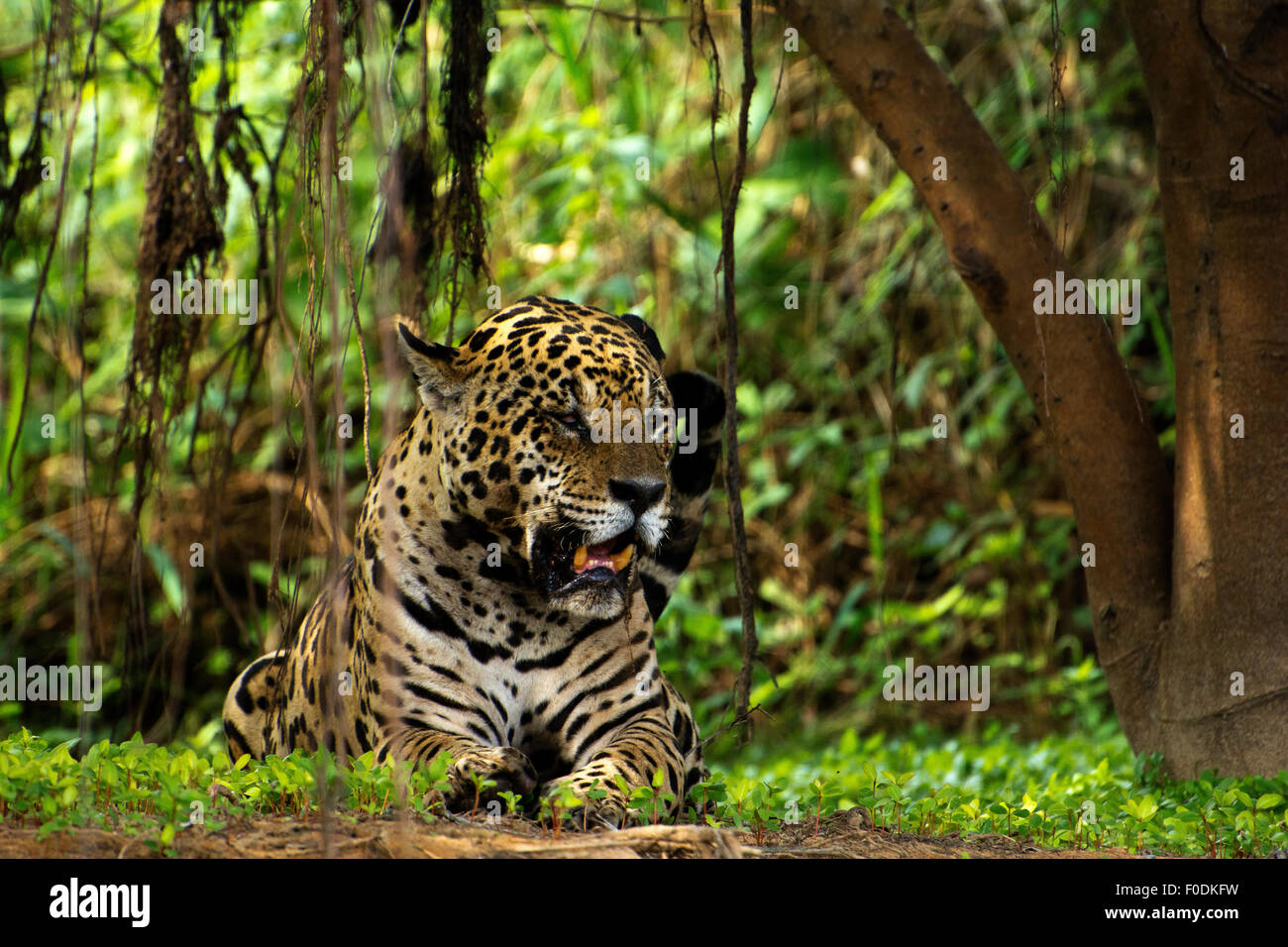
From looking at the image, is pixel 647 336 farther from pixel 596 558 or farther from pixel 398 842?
pixel 398 842

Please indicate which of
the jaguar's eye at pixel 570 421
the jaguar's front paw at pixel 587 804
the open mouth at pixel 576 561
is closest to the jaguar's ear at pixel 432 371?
the jaguar's eye at pixel 570 421

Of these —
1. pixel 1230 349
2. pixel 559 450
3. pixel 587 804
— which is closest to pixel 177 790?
pixel 587 804

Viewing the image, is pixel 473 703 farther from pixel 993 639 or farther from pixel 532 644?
pixel 993 639

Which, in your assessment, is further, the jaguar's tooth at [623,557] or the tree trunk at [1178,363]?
the tree trunk at [1178,363]

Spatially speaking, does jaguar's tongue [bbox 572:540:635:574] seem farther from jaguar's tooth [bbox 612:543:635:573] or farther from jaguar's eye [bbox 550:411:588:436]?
jaguar's eye [bbox 550:411:588:436]

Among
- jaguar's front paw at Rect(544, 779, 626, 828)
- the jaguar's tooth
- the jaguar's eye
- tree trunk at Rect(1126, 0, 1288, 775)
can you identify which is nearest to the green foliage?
jaguar's front paw at Rect(544, 779, 626, 828)

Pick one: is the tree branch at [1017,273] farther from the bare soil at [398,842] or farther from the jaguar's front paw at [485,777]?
the jaguar's front paw at [485,777]

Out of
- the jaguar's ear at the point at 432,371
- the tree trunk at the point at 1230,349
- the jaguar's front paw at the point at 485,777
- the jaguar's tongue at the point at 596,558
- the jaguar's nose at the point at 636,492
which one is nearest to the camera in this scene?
the jaguar's front paw at the point at 485,777

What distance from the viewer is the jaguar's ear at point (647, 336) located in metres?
5.10

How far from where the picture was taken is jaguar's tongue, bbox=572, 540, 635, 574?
449 centimetres

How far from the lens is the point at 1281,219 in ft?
16.1

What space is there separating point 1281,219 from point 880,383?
520 cm

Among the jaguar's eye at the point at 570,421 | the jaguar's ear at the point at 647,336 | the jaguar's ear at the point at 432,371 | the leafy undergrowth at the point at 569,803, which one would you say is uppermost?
the jaguar's ear at the point at 647,336
